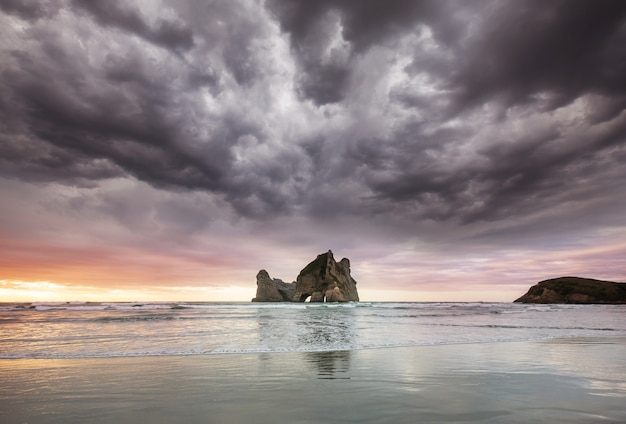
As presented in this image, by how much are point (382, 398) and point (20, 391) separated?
328 inches

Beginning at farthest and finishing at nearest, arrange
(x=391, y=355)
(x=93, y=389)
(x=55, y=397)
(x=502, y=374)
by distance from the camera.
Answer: (x=391, y=355) → (x=502, y=374) → (x=93, y=389) → (x=55, y=397)

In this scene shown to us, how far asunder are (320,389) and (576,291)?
19012 cm

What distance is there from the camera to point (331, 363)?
10945mm

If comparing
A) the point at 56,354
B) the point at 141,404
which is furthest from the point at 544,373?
the point at 56,354

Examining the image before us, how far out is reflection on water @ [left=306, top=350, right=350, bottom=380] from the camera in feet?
29.6

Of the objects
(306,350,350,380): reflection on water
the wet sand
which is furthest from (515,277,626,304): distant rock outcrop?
(306,350,350,380): reflection on water

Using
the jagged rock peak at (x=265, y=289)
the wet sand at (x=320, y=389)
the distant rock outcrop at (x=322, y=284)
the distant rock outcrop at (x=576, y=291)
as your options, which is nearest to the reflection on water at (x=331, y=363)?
the wet sand at (x=320, y=389)

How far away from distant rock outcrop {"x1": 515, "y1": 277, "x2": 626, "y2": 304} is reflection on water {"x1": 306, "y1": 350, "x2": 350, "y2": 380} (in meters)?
180

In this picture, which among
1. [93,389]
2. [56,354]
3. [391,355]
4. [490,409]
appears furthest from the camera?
[56,354]

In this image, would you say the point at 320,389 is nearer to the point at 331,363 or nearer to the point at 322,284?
the point at 331,363

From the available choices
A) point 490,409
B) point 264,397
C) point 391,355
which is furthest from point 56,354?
point 490,409

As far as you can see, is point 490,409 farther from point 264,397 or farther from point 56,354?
point 56,354

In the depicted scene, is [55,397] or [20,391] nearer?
[55,397]

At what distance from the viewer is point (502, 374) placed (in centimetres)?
891
